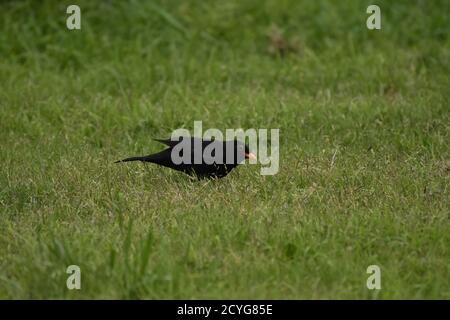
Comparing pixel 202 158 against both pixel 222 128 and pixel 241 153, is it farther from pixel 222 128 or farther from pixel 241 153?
pixel 222 128

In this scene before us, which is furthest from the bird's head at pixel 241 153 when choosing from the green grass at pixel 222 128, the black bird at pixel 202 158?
the green grass at pixel 222 128

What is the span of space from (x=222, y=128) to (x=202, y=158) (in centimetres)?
149

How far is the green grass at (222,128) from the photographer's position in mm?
4590

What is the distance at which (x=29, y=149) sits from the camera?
698 cm

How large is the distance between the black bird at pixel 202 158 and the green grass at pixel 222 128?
126 millimetres

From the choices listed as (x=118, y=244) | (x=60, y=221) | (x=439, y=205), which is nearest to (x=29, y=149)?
(x=60, y=221)

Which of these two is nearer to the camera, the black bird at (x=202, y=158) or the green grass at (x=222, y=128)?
the green grass at (x=222, y=128)

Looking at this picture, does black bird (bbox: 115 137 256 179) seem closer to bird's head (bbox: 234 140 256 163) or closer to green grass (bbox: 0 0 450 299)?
bird's head (bbox: 234 140 256 163)

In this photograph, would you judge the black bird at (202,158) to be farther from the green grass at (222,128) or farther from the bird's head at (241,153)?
the green grass at (222,128)

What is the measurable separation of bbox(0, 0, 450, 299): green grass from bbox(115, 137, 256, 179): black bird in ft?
0.41

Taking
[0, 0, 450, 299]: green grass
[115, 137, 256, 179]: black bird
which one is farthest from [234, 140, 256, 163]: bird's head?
[0, 0, 450, 299]: green grass

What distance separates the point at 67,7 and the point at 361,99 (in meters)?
3.81

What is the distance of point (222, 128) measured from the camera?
741cm

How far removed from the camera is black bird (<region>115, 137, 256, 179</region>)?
595 cm
